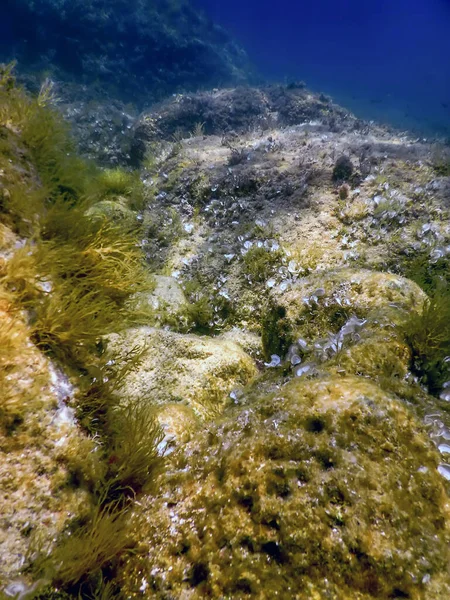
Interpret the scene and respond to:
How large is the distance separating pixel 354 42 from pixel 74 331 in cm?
15946

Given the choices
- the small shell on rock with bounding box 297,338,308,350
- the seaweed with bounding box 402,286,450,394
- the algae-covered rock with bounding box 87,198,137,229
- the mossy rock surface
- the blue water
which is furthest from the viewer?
the blue water

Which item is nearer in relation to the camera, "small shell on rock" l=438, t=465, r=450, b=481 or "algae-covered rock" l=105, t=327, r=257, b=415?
"small shell on rock" l=438, t=465, r=450, b=481

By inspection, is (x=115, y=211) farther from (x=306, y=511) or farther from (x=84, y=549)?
(x=306, y=511)

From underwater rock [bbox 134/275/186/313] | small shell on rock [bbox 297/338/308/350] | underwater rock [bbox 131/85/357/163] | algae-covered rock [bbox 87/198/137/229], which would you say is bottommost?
small shell on rock [bbox 297/338/308/350]

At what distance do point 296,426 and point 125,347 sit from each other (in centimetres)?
198

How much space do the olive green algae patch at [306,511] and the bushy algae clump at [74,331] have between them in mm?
239

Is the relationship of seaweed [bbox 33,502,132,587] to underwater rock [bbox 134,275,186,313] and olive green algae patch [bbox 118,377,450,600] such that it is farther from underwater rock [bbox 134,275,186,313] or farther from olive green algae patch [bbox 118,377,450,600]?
underwater rock [bbox 134,275,186,313]

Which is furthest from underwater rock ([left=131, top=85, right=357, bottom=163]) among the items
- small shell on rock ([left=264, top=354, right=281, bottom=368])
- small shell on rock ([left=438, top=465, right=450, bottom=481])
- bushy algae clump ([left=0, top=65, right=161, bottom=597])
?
small shell on rock ([left=438, top=465, right=450, bottom=481])

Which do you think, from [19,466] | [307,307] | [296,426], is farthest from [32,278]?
[307,307]

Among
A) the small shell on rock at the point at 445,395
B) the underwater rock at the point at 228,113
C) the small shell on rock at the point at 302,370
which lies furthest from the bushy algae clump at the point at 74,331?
the underwater rock at the point at 228,113

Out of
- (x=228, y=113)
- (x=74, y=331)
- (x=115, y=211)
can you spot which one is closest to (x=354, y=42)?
(x=228, y=113)

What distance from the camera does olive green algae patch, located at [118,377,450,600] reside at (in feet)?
5.05

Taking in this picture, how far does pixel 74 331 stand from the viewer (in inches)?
85.7

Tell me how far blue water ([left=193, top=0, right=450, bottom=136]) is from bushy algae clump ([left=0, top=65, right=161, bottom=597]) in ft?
232
